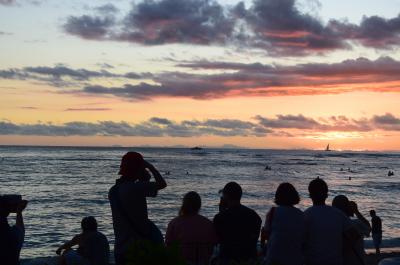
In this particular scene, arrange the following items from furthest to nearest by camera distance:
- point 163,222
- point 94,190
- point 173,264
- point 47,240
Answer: point 94,190 → point 163,222 → point 47,240 → point 173,264

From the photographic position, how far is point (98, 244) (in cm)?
853

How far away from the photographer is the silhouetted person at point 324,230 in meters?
5.81

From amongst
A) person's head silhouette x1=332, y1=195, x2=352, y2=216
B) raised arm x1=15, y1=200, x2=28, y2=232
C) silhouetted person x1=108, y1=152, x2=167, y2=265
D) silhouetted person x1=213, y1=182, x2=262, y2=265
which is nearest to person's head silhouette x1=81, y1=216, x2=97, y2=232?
raised arm x1=15, y1=200, x2=28, y2=232

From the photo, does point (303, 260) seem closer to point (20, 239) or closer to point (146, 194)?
point (146, 194)

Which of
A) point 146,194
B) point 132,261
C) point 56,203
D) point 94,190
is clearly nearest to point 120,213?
point 146,194

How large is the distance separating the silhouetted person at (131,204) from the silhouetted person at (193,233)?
829mm

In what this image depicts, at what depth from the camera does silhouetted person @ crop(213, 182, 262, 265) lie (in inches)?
242

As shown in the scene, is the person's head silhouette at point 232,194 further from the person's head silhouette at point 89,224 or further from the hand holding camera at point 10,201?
the person's head silhouette at point 89,224

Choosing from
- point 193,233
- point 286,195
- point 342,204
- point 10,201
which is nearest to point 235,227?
point 193,233

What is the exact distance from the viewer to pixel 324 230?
5820 mm

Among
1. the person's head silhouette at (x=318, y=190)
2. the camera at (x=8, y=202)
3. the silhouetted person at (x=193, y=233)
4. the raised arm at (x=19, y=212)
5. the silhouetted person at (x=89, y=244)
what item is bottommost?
the silhouetted person at (x=89, y=244)

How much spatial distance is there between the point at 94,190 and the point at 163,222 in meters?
20.3

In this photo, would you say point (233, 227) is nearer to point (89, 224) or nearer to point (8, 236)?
point (8, 236)

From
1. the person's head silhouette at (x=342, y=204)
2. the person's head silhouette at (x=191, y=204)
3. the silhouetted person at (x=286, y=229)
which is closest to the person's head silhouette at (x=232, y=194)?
the person's head silhouette at (x=191, y=204)
